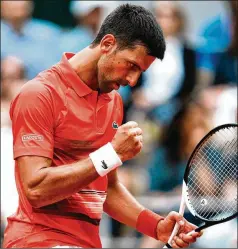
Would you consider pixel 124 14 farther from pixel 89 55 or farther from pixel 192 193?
pixel 192 193

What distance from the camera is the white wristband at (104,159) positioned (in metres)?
4.19

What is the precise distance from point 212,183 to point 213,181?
0.02 m

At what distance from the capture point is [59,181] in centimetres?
417

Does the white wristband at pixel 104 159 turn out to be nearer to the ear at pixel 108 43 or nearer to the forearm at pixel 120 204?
the ear at pixel 108 43

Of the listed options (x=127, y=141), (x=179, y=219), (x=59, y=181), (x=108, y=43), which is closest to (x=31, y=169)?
(x=59, y=181)

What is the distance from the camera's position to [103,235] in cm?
783

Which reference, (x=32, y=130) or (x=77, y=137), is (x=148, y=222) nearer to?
(x=77, y=137)

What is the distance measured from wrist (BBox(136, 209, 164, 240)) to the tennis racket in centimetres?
22

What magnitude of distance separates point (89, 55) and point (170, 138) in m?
3.89

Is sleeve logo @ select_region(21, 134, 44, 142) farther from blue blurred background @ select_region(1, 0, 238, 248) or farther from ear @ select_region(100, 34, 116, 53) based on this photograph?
blue blurred background @ select_region(1, 0, 238, 248)

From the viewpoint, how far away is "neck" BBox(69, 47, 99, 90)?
454 cm

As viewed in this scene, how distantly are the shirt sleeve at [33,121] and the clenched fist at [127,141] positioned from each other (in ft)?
1.20

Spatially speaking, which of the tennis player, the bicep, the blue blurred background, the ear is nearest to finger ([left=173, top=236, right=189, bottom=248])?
the tennis player

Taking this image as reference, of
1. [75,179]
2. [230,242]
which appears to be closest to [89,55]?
[75,179]
